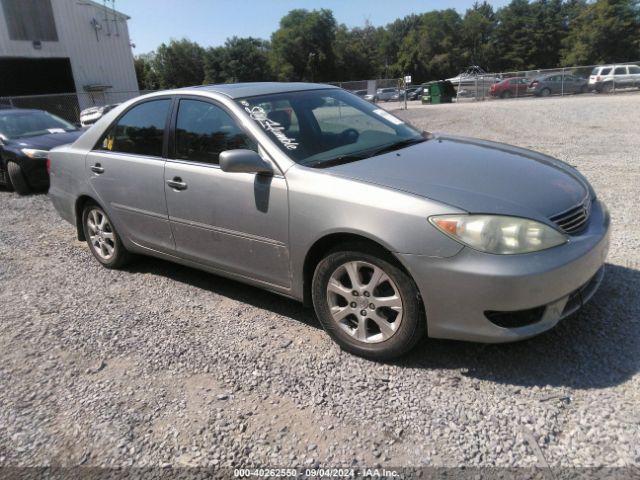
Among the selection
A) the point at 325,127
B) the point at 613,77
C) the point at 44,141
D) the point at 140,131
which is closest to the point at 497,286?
the point at 325,127

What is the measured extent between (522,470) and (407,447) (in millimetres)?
495

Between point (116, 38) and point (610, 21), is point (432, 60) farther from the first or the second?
point (116, 38)

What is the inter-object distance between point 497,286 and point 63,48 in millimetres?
31895

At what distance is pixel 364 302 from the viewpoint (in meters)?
2.93

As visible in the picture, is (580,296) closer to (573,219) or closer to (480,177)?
(573,219)

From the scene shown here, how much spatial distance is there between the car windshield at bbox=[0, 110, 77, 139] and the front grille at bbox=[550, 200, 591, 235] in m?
9.35

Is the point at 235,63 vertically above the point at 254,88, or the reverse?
the point at 235,63

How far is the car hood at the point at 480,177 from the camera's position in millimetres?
2693

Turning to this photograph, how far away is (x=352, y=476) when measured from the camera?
220 cm

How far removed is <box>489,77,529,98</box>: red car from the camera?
3152 cm

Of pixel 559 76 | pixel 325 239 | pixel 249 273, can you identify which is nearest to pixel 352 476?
pixel 325 239

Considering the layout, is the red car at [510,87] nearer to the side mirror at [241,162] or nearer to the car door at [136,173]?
the car door at [136,173]

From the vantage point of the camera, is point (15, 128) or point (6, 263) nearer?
point (6, 263)

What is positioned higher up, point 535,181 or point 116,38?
point 116,38
